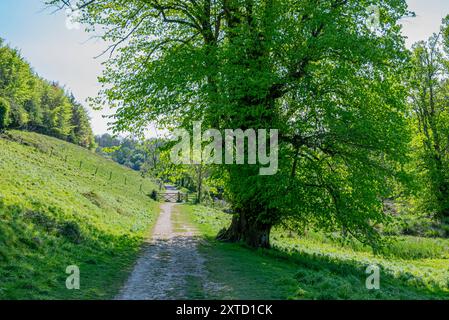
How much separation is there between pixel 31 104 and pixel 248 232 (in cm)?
7939

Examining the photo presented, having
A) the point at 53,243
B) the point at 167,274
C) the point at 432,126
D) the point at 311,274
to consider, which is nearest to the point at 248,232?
the point at 311,274

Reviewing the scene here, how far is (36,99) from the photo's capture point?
86.2m

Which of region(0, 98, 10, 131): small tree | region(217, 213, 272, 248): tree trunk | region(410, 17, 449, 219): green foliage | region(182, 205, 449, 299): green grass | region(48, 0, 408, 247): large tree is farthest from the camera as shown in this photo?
region(0, 98, 10, 131): small tree

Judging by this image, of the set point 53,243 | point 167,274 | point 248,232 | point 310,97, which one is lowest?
point 167,274

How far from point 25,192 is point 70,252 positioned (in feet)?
21.1

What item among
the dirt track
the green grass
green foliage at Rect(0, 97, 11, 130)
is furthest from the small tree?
the dirt track

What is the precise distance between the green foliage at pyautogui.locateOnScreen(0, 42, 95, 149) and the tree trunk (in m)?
50.7

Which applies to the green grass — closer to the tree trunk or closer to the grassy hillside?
the tree trunk

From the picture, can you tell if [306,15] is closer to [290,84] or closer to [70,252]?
[290,84]

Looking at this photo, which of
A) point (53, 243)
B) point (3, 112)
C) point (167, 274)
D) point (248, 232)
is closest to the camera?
point (167, 274)

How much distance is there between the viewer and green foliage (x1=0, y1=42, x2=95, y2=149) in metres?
73.1

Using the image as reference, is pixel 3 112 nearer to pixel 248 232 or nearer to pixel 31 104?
pixel 31 104

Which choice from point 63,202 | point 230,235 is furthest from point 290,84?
point 63,202

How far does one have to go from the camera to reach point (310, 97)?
677 inches
